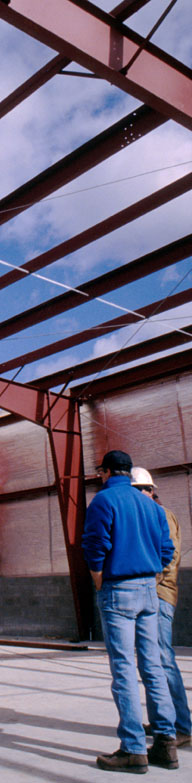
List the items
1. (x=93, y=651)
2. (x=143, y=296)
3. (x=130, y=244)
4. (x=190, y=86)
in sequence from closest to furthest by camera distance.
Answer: (x=190, y=86) < (x=130, y=244) < (x=143, y=296) < (x=93, y=651)

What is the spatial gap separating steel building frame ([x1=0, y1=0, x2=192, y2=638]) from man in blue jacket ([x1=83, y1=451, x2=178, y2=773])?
2.97m

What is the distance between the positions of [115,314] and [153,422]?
3165 mm

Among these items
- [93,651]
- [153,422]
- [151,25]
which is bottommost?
[93,651]

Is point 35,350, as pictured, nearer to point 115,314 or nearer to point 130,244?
point 115,314

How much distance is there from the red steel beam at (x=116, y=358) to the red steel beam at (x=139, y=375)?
63cm

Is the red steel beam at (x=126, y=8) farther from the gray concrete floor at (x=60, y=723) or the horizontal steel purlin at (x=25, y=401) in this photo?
the horizontal steel purlin at (x=25, y=401)

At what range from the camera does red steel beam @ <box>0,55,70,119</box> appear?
582 centimetres

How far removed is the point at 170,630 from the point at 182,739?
2.16 ft

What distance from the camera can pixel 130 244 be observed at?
8859mm

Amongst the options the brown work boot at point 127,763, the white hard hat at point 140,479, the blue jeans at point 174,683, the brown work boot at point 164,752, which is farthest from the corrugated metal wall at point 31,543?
the brown work boot at point 127,763

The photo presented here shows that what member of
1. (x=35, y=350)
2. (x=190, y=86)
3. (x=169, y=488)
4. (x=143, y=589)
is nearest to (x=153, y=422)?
(x=169, y=488)

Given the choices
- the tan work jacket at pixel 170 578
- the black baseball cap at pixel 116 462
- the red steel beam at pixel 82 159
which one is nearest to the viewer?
the black baseball cap at pixel 116 462

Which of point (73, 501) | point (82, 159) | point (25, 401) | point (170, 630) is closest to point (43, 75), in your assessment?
point (82, 159)

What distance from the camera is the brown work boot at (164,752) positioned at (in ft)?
12.4
